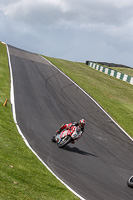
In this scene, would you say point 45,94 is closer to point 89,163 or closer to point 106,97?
point 106,97

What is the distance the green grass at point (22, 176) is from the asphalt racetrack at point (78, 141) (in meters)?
0.89

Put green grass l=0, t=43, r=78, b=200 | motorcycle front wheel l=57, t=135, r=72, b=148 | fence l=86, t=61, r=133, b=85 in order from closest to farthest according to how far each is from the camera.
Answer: green grass l=0, t=43, r=78, b=200 < motorcycle front wheel l=57, t=135, r=72, b=148 < fence l=86, t=61, r=133, b=85

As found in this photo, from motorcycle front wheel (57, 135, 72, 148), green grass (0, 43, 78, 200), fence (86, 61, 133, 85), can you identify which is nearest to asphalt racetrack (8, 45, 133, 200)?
motorcycle front wheel (57, 135, 72, 148)

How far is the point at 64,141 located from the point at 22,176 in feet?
21.2

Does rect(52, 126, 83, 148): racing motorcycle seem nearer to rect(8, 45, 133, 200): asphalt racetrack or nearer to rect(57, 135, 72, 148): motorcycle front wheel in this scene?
rect(57, 135, 72, 148): motorcycle front wheel

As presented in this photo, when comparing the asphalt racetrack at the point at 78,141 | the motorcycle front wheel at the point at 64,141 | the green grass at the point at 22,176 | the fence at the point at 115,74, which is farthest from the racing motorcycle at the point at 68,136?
the fence at the point at 115,74

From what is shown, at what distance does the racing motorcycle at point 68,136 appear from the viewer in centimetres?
1420

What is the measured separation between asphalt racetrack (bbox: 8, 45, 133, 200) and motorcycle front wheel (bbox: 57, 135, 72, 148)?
11.4 inches

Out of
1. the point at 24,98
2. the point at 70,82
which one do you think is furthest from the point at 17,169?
the point at 70,82

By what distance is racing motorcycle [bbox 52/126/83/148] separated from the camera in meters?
14.2

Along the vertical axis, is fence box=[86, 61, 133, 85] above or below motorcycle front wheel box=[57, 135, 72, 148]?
above

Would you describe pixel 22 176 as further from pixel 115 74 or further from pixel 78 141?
pixel 115 74

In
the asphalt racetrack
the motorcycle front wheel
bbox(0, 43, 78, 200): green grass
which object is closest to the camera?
bbox(0, 43, 78, 200): green grass

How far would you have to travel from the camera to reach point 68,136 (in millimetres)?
14398
